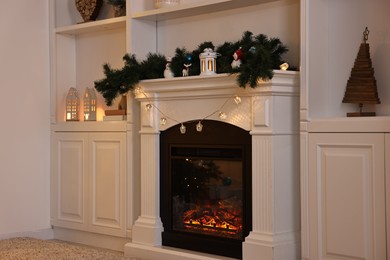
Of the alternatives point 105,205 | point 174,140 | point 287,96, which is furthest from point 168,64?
point 105,205

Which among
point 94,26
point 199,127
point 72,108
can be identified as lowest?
point 199,127

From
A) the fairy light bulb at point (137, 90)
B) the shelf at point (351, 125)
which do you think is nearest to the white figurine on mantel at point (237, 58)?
the shelf at point (351, 125)

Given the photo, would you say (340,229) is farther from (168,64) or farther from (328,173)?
(168,64)

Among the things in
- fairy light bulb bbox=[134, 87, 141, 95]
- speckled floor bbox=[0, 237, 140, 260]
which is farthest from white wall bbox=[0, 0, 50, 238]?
fairy light bulb bbox=[134, 87, 141, 95]

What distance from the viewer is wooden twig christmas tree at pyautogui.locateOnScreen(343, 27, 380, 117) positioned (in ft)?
10.9

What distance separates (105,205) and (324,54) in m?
1.88

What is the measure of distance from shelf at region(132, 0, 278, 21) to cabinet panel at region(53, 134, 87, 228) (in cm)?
101

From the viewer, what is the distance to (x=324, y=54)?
11.7 ft

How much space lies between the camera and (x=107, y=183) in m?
4.49

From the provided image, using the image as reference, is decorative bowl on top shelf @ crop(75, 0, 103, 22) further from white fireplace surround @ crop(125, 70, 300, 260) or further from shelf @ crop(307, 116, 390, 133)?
shelf @ crop(307, 116, 390, 133)

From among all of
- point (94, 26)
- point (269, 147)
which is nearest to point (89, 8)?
point (94, 26)

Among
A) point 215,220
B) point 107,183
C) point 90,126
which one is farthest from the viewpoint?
point 90,126

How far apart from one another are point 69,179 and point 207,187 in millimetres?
1319

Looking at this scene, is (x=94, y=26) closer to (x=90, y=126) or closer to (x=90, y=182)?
(x=90, y=126)
